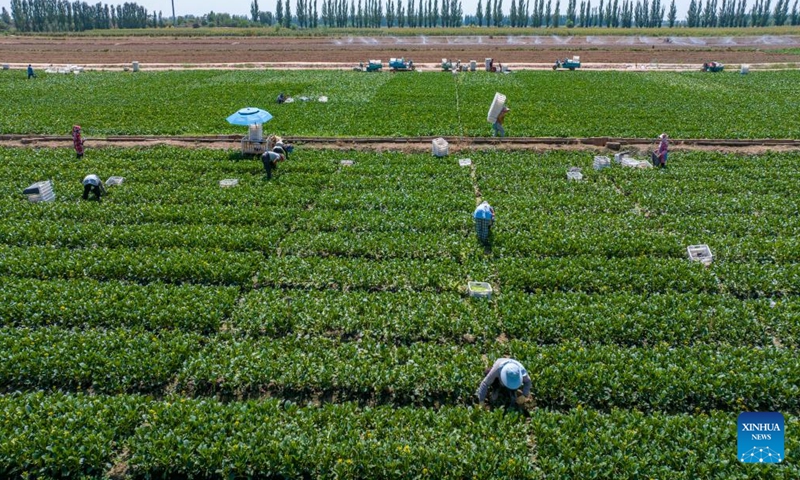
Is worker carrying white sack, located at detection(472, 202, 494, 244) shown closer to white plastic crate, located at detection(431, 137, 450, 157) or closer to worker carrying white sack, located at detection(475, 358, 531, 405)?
worker carrying white sack, located at detection(475, 358, 531, 405)

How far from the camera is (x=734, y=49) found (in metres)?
70.6

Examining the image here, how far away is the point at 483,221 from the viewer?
14.9 meters

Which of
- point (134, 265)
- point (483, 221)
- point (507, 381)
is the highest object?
point (483, 221)

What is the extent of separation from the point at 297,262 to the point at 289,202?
4.42m

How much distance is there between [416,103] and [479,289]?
79.3 ft

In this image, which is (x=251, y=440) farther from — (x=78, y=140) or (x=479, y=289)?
(x=78, y=140)

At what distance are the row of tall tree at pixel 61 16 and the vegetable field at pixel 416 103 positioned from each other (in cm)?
11142

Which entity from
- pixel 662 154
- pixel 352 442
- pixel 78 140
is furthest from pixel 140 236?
pixel 662 154

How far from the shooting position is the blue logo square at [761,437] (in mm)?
8047

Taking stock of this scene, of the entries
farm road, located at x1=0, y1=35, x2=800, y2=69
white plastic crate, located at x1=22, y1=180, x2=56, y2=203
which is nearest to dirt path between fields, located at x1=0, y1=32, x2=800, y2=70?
farm road, located at x1=0, y1=35, x2=800, y2=69

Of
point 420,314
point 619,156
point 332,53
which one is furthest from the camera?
point 332,53

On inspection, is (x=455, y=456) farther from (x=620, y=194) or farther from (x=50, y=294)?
(x=620, y=194)

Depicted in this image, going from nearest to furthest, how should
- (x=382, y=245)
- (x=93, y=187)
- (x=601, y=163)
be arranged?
(x=382, y=245)
(x=93, y=187)
(x=601, y=163)

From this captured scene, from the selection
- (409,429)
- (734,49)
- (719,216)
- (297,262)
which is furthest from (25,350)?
(734,49)
